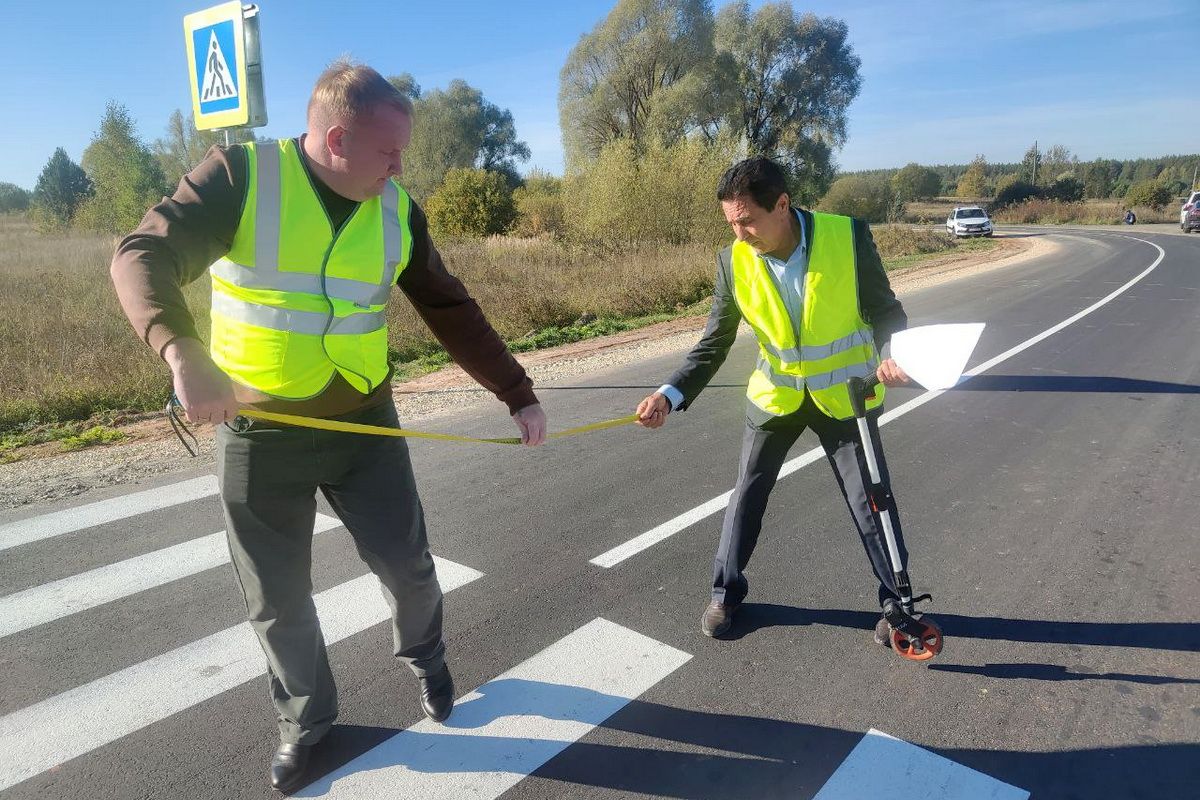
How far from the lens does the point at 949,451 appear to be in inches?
226

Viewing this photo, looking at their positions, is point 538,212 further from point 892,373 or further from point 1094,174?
point 1094,174

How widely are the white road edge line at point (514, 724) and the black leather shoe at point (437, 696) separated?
4 centimetres

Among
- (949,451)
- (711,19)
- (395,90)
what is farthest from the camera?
(711,19)

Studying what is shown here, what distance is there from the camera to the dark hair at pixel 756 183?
109 inches

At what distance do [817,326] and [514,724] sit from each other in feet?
6.19

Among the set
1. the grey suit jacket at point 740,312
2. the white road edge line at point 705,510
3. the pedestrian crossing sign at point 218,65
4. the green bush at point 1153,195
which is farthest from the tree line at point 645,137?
the green bush at point 1153,195

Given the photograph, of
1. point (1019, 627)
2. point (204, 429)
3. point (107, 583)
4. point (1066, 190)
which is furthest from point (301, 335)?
point (1066, 190)

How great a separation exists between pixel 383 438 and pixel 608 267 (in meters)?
15.0

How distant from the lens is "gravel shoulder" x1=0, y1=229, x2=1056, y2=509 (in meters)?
5.31

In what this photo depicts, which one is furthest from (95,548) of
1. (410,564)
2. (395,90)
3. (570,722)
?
(395,90)

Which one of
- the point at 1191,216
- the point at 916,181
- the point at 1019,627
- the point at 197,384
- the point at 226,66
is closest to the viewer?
the point at 197,384

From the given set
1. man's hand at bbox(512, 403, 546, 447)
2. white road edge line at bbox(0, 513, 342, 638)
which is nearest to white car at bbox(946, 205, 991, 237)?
man's hand at bbox(512, 403, 546, 447)

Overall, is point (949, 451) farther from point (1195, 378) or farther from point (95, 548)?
point (95, 548)

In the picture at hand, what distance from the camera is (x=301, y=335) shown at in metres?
2.20
